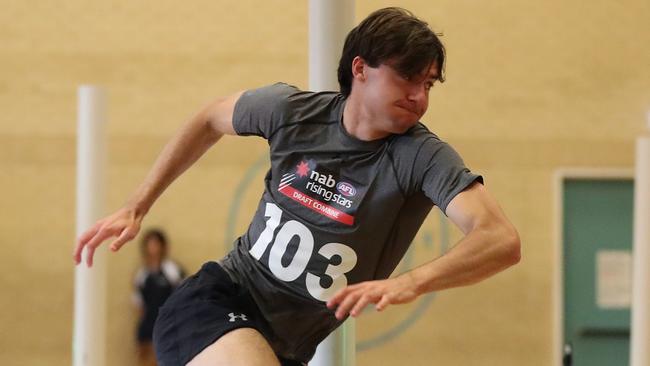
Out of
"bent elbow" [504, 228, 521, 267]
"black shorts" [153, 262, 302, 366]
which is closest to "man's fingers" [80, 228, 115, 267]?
"black shorts" [153, 262, 302, 366]

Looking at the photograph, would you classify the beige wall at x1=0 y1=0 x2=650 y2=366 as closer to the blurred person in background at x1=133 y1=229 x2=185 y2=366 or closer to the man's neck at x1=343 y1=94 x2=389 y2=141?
the blurred person in background at x1=133 y1=229 x2=185 y2=366

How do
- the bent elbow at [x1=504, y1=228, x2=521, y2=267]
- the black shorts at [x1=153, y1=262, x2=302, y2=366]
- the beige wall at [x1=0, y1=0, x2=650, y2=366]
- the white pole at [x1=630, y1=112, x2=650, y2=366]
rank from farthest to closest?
the beige wall at [x1=0, y1=0, x2=650, y2=366], the white pole at [x1=630, y1=112, x2=650, y2=366], the black shorts at [x1=153, y1=262, x2=302, y2=366], the bent elbow at [x1=504, y1=228, x2=521, y2=267]

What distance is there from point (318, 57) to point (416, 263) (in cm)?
535

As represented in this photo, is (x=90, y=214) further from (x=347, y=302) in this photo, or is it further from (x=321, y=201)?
(x=347, y=302)

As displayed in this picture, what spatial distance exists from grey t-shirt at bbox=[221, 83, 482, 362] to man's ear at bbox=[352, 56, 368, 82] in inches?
4.8

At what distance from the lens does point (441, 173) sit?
246 centimetres

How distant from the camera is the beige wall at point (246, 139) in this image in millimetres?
8547

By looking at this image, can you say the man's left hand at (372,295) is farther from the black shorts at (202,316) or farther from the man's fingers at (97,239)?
the man's fingers at (97,239)

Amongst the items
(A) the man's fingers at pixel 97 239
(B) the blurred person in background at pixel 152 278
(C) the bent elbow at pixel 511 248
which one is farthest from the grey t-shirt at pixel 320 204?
(B) the blurred person in background at pixel 152 278

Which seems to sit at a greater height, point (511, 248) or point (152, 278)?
Answer: point (511, 248)

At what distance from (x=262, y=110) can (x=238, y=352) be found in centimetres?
68

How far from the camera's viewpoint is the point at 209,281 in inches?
112

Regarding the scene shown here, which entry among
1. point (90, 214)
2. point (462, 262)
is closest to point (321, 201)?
point (462, 262)

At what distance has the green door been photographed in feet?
29.4
